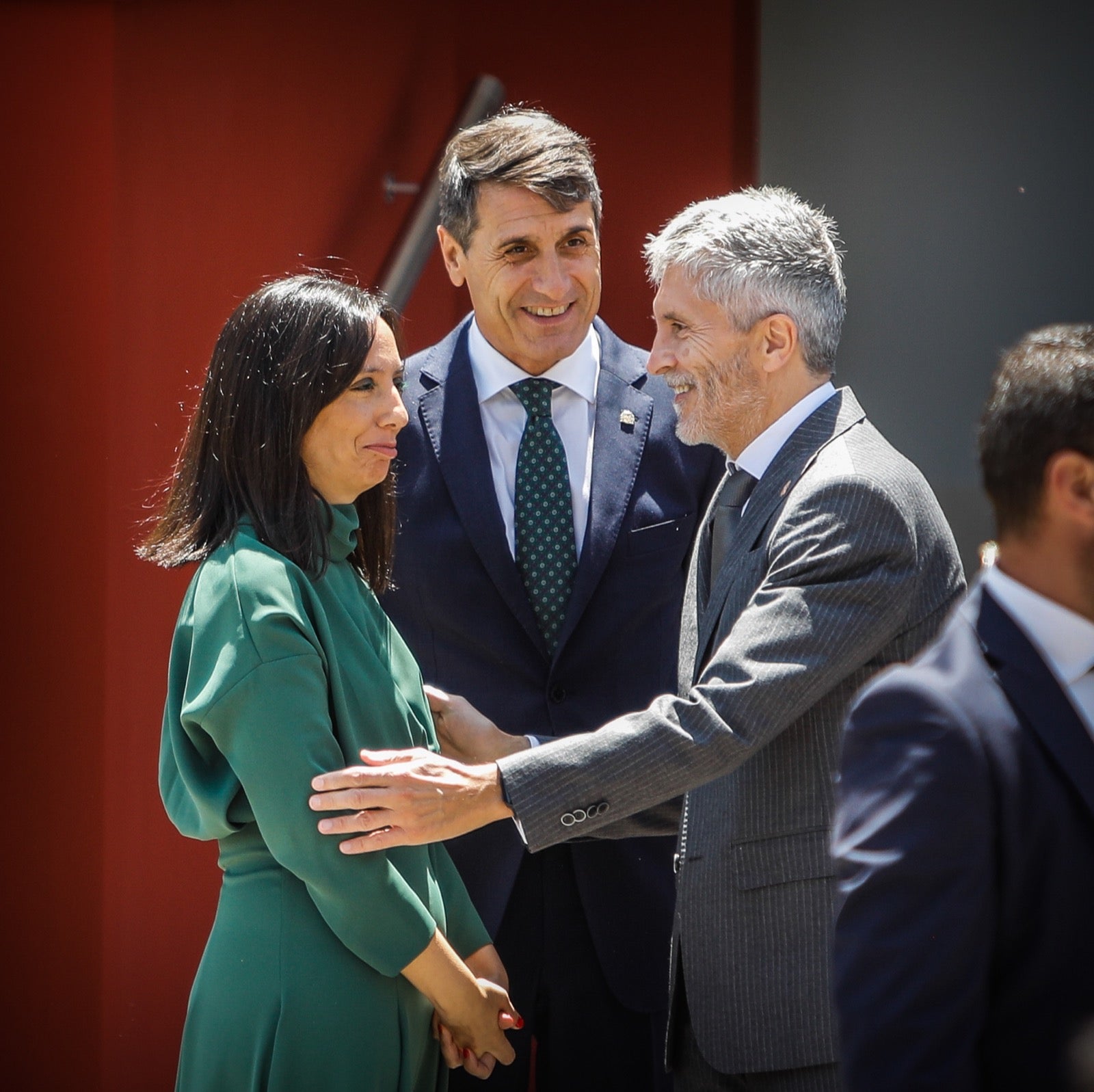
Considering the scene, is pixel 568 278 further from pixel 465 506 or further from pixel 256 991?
pixel 256 991

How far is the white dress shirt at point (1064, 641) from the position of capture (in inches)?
51.2

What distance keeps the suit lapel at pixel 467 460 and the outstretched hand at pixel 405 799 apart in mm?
621

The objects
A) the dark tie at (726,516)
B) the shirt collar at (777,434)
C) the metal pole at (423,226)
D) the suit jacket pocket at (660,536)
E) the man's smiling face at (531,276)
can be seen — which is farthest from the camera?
the metal pole at (423,226)

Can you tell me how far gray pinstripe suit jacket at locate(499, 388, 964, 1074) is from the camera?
1992 millimetres

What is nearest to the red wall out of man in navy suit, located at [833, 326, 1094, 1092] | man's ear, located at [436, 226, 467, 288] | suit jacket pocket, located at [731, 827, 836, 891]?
man's ear, located at [436, 226, 467, 288]

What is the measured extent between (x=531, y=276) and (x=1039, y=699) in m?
A: 1.79

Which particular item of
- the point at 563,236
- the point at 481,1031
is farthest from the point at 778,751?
the point at 563,236

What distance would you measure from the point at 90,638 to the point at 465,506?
3.72 ft

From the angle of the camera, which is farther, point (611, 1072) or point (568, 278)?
point (568, 278)

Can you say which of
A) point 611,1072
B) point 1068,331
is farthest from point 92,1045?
point 1068,331

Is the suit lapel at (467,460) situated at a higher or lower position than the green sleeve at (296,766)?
higher

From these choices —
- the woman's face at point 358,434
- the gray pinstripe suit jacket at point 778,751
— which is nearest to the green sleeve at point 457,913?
the gray pinstripe suit jacket at point 778,751

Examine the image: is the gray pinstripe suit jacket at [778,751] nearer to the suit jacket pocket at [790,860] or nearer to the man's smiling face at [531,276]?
the suit jacket pocket at [790,860]

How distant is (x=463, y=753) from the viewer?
98.2 inches
